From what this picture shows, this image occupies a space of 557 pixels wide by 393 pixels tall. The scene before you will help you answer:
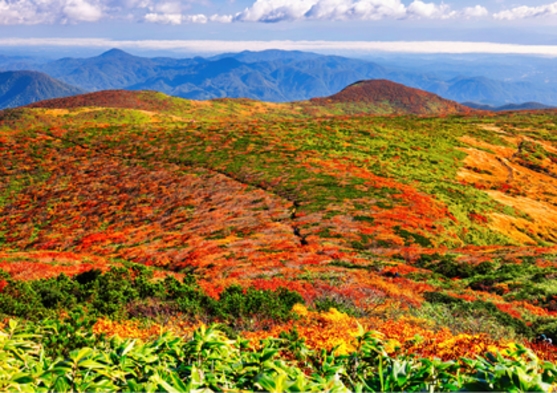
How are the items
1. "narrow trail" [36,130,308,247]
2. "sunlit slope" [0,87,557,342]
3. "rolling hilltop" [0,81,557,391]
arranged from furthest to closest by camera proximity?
"narrow trail" [36,130,308,247] < "sunlit slope" [0,87,557,342] < "rolling hilltop" [0,81,557,391]

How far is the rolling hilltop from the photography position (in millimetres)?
4496

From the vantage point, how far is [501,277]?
21750mm

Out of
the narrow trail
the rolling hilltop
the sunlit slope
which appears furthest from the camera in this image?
the narrow trail

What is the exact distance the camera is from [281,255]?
27406 mm

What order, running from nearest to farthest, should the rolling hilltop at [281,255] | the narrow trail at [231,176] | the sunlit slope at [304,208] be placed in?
the rolling hilltop at [281,255], the sunlit slope at [304,208], the narrow trail at [231,176]

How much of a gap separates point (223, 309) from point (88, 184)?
52654mm

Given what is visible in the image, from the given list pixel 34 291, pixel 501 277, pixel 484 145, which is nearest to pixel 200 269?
pixel 34 291

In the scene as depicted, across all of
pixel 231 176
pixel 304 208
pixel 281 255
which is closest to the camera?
pixel 281 255

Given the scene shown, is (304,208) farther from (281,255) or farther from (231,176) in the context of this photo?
(231,176)

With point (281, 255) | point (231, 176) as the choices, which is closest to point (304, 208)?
point (281, 255)

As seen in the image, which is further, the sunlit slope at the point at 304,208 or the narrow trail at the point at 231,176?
the narrow trail at the point at 231,176

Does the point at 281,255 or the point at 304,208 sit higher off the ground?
the point at 281,255

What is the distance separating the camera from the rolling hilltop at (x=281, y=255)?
4.50 meters

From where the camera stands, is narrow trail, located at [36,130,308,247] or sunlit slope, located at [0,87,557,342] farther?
narrow trail, located at [36,130,308,247]
